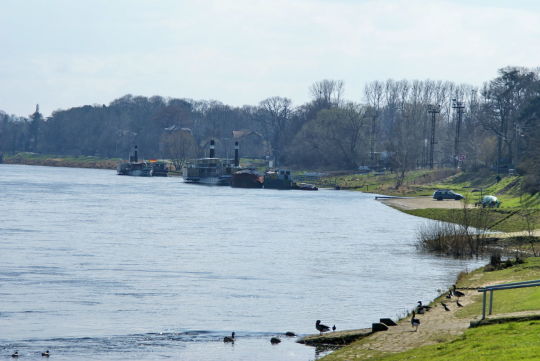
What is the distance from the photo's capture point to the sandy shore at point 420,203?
343 ft

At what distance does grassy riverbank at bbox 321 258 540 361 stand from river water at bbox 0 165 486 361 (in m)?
2.60

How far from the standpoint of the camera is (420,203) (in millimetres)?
113312

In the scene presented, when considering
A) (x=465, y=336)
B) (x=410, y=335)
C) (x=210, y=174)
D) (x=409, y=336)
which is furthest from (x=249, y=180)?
(x=465, y=336)

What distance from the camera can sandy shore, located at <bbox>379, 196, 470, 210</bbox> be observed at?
104688 millimetres

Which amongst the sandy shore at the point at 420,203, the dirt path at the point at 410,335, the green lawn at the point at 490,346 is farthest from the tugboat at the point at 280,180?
the green lawn at the point at 490,346

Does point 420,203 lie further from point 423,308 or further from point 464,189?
point 423,308

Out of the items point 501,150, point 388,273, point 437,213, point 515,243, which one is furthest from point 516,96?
point 388,273

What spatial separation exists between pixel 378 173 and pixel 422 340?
151 meters

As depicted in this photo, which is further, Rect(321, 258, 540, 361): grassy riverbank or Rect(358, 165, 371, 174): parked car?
Rect(358, 165, 371, 174): parked car

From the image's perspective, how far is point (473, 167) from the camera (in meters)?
147

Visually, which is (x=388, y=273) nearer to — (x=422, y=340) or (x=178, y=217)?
Result: (x=422, y=340)

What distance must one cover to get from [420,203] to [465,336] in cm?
8779

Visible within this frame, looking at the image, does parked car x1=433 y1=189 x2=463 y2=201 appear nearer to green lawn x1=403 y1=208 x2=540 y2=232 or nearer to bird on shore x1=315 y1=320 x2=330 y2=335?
green lawn x1=403 y1=208 x2=540 y2=232

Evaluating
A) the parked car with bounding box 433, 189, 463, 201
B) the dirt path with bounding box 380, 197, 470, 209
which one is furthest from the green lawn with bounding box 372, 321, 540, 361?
the parked car with bounding box 433, 189, 463, 201
